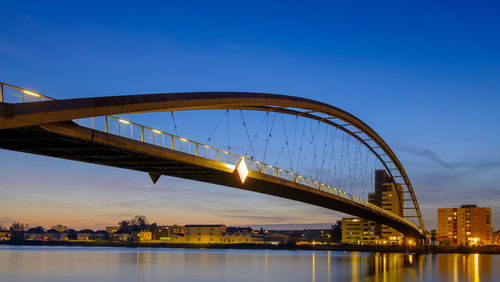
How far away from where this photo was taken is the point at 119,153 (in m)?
26.3

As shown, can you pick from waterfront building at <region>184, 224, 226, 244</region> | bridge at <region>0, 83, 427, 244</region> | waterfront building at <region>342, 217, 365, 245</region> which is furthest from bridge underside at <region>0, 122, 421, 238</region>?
waterfront building at <region>342, 217, 365, 245</region>

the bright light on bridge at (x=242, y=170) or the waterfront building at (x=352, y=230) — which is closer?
the bright light on bridge at (x=242, y=170)

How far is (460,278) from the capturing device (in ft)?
140

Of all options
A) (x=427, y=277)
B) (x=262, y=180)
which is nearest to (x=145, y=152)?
(x=262, y=180)

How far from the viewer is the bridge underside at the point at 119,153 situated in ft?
70.2

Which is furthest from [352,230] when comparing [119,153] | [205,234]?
[119,153]

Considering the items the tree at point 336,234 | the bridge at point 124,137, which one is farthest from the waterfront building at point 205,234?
the bridge at point 124,137

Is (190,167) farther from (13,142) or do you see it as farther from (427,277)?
(427,277)

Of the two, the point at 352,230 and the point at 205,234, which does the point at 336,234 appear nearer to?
the point at 352,230

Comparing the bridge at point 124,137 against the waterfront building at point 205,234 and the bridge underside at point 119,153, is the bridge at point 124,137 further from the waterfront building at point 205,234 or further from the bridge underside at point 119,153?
the waterfront building at point 205,234

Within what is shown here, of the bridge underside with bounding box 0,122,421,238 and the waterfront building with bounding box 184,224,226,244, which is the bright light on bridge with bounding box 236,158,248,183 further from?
the waterfront building with bounding box 184,224,226,244

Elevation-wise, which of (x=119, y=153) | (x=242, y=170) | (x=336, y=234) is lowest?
(x=336, y=234)

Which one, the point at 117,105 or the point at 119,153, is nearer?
the point at 117,105

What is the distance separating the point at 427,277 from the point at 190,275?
66.3 ft
